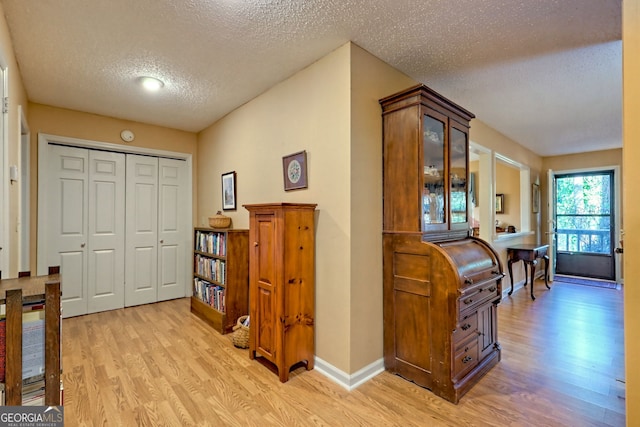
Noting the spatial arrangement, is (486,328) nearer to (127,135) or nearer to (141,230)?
(141,230)

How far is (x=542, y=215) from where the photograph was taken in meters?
5.98

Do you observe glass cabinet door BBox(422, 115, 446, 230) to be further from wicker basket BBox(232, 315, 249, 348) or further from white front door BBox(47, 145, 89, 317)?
white front door BBox(47, 145, 89, 317)

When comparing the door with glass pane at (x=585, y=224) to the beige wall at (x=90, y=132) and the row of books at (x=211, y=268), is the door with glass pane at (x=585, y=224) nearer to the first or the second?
the row of books at (x=211, y=268)

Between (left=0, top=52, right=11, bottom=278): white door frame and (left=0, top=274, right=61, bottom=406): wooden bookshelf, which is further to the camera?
(left=0, top=52, right=11, bottom=278): white door frame

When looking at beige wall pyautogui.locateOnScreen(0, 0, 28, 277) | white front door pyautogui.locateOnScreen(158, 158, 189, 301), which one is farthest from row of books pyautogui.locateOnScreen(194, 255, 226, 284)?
beige wall pyautogui.locateOnScreen(0, 0, 28, 277)

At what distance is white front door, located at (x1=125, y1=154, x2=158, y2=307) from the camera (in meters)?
3.96

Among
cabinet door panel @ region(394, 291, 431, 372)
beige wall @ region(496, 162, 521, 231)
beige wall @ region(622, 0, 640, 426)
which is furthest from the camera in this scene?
beige wall @ region(496, 162, 521, 231)

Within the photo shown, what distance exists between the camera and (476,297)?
7.00 ft

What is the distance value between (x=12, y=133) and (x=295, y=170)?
2.12m

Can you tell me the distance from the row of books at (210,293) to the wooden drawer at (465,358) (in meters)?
2.16

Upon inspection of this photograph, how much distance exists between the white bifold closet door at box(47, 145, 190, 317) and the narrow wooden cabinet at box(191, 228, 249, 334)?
3.71ft

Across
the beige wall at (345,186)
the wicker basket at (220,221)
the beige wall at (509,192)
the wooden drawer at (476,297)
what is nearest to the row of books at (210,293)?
the wicker basket at (220,221)

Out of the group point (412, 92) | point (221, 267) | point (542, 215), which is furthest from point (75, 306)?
point (542, 215)

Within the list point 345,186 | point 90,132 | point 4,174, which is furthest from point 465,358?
point 90,132
